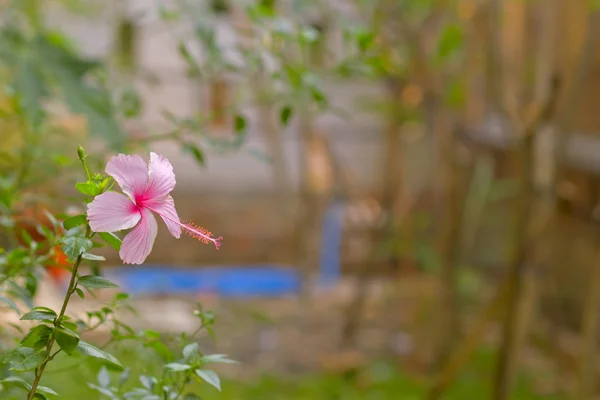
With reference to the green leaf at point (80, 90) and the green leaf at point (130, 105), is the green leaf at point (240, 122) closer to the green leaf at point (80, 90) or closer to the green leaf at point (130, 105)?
the green leaf at point (130, 105)

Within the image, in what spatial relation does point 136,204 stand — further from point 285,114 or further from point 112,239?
point 285,114

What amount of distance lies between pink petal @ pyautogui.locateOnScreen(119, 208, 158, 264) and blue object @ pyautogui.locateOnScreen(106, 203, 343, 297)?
3.01 metres

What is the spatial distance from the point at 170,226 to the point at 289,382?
2.15m

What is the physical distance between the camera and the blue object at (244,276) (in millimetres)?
3863

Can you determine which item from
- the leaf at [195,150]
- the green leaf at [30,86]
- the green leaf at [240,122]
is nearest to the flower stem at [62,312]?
the leaf at [195,150]

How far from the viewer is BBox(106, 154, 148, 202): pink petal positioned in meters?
0.44

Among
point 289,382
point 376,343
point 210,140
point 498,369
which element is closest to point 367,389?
point 289,382

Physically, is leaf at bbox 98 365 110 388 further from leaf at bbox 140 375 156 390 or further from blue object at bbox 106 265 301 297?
blue object at bbox 106 265 301 297

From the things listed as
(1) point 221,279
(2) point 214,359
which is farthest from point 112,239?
(1) point 221,279

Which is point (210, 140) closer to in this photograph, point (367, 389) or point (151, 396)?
point (151, 396)

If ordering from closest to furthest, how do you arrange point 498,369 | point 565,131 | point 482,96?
point 498,369
point 565,131
point 482,96

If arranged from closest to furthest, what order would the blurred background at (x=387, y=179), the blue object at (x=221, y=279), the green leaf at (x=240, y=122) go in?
the green leaf at (x=240, y=122) → the blurred background at (x=387, y=179) → the blue object at (x=221, y=279)

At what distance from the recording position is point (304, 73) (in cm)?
95

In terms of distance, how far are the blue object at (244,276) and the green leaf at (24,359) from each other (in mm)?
2976
